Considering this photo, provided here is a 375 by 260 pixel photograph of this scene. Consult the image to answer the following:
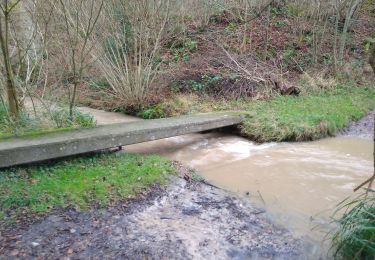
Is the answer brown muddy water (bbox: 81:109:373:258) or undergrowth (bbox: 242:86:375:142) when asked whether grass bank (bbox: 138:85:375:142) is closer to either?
undergrowth (bbox: 242:86:375:142)

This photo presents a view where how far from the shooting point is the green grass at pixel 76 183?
464cm

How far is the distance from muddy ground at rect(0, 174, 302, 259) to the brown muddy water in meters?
0.38

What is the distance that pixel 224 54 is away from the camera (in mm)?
12625

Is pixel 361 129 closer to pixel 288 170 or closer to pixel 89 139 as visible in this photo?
pixel 288 170

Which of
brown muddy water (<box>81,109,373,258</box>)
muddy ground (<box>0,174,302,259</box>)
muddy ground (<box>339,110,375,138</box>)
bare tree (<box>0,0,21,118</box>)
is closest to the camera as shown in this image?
muddy ground (<box>0,174,302,259</box>)

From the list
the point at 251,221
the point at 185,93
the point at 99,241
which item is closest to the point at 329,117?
the point at 185,93

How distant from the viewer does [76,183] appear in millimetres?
5199

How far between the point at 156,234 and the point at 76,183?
145 centimetres

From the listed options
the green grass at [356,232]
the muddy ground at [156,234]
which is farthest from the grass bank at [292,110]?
the green grass at [356,232]

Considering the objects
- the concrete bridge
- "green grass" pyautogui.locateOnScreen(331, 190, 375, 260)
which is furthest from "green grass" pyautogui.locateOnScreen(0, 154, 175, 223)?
"green grass" pyautogui.locateOnScreen(331, 190, 375, 260)

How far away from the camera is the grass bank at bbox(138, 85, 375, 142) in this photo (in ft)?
27.7

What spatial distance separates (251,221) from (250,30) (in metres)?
10.9

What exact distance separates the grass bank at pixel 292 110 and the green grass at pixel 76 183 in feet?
9.94

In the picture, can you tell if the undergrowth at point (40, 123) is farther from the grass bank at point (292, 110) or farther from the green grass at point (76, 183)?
the grass bank at point (292, 110)
